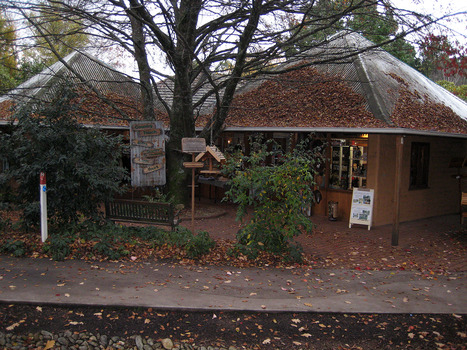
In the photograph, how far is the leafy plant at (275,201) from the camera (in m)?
7.23

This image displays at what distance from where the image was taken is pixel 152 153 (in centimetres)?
1166

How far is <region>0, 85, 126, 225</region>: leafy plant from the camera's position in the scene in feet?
23.8

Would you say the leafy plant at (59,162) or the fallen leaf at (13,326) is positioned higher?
the leafy plant at (59,162)

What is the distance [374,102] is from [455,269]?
520cm

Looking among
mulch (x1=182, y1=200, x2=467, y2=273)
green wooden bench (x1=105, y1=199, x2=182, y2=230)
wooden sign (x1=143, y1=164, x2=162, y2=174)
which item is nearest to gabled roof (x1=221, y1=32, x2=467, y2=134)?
wooden sign (x1=143, y1=164, x2=162, y2=174)

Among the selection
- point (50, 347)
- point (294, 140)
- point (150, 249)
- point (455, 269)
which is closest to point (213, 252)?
point (150, 249)

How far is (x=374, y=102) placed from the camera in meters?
11.5

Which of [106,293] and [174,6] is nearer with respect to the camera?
[106,293]

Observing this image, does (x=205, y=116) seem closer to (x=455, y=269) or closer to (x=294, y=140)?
(x=294, y=140)

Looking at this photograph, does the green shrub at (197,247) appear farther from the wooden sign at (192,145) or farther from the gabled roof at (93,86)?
the gabled roof at (93,86)

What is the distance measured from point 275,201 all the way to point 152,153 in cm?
521

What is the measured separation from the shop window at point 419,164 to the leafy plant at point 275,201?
709 cm

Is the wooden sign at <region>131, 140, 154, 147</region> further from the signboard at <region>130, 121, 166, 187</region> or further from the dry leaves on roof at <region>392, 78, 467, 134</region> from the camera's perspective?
the dry leaves on roof at <region>392, 78, 467, 134</region>

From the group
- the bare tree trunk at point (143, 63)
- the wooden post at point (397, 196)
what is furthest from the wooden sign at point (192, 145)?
the wooden post at point (397, 196)
